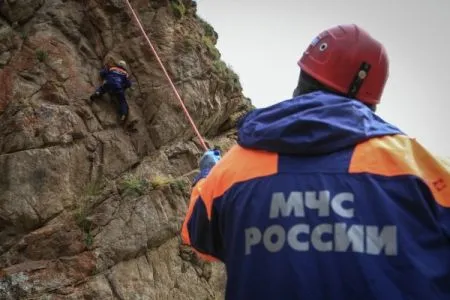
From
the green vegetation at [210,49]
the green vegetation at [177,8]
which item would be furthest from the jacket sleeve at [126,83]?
the green vegetation at [177,8]

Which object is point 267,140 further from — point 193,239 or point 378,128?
point 193,239

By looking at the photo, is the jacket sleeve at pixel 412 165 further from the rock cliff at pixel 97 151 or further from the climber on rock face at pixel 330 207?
the rock cliff at pixel 97 151

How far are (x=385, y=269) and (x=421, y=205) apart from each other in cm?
29

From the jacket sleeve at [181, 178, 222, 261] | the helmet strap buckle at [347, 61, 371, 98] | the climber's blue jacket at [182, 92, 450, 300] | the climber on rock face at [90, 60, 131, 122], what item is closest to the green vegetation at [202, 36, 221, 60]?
the climber on rock face at [90, 60, 131, 122]

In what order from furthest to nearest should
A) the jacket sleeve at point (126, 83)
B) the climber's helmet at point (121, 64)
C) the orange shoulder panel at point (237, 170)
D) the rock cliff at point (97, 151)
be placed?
the climber's helmet at point (121, 64) → the jacket sleeve at point (126, 83) → the rock cliff at point (97, 151) → the orange shoulder panel at point (237, 170)

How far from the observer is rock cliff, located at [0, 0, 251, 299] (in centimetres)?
673

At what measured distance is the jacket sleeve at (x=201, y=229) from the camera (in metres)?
2.01

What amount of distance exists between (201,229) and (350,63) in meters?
1.22

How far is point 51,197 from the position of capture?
287 inches

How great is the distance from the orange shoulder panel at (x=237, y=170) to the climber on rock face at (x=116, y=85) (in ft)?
24.2

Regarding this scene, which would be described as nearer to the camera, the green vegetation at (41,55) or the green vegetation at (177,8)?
the green vegetation at (41,55)

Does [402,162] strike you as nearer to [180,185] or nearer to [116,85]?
[180,185]

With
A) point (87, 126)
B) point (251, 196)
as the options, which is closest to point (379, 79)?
point (251, 196)

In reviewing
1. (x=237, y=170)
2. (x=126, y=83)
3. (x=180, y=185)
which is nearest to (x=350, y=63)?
(x=237, y=170)
